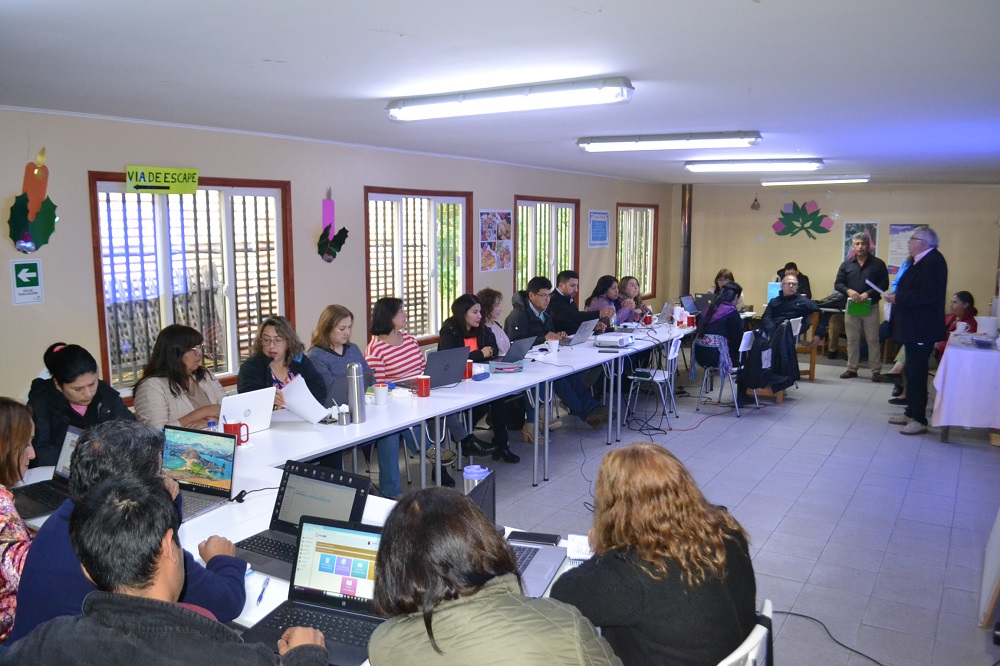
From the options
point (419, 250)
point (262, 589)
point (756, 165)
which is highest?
point (756, 165)

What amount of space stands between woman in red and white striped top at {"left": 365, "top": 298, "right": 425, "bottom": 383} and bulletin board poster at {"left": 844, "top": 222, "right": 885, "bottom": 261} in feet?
27.2

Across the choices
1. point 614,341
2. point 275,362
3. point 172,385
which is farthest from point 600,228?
point 172,385

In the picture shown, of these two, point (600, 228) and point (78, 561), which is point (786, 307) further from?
point (78, 561)

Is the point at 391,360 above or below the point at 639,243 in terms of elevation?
below

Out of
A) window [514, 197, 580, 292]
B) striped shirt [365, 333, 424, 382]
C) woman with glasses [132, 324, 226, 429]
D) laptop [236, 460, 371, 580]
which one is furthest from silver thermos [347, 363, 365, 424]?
window [514, 197, 580, 292]

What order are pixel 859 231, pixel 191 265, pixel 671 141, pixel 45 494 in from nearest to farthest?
pixel 45 494, pixel 191 265, pixel 671 141, pixel 859 231

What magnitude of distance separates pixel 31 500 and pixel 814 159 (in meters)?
7.22

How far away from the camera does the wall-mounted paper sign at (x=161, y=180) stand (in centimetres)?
480

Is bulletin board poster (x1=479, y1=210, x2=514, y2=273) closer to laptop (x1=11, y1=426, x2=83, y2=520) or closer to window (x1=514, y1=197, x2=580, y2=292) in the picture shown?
window (x1=514, y1=197, x2=580, y2=292)

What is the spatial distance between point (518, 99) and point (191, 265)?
296 centimetres

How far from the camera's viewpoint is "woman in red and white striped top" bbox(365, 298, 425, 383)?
16.7ft

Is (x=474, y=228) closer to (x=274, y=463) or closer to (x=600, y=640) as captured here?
(x=274, y=463)

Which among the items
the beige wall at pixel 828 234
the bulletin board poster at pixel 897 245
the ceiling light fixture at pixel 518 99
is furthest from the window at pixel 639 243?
the ceiling light fixture at pixel 518 99

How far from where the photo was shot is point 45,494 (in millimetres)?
2932
